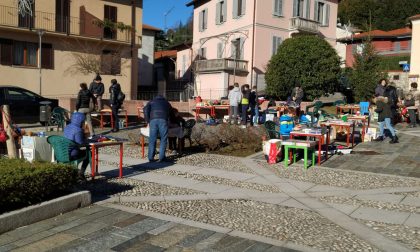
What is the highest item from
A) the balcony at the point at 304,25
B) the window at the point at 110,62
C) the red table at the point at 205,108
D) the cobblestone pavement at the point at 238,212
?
the balcony at the point at 304,25

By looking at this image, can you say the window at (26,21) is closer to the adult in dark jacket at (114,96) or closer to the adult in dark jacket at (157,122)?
the adult in dark jacket at (114,96)

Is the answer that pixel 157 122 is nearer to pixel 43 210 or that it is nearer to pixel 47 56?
pixel 43 210

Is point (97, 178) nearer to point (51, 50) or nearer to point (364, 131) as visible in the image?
point (364, 131)

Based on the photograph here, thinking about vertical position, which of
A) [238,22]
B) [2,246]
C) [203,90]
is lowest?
[2,246]

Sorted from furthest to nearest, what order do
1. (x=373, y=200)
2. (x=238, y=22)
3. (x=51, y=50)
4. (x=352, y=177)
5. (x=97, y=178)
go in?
(x=238, y=22)
(x=51, y=50)
(x=352, y=177)
(x=97, y=178)
(x=373, y=200)

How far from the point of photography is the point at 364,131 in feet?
46.2

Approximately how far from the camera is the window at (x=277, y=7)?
32.7 metres

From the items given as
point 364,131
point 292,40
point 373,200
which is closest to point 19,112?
point 364,131

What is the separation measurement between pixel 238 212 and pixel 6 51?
74.2ft

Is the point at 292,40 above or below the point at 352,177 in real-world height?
above

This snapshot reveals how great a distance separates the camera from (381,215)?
20.1ft

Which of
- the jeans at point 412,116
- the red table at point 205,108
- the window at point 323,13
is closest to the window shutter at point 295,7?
the window at point 323,13

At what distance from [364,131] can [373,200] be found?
24.8 ft

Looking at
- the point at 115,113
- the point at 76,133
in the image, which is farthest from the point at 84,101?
the point at 76,133
